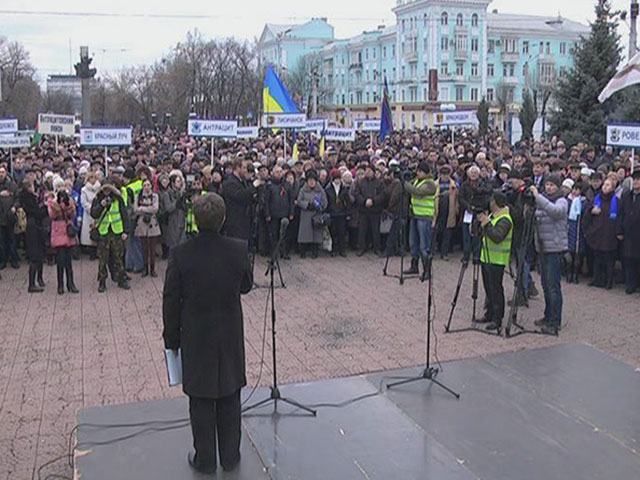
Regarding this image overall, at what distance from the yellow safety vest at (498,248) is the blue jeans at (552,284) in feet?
1.72

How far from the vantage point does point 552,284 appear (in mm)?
9250

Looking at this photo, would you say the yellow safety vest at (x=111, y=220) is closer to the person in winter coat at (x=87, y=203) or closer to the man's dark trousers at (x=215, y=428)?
the person in winter coat at (x=87, y=203)

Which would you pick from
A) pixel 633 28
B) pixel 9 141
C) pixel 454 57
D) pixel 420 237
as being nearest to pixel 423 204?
pixel 420 237

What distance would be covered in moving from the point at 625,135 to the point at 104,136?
9902 mm

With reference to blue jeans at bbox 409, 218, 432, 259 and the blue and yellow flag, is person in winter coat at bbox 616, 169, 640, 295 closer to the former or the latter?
blue jeans at bbox 409, 218, 432, 259

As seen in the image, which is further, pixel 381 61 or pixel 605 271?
pixel 381 61

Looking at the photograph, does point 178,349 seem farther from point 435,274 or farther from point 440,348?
point 435,274

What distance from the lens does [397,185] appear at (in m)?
14.3

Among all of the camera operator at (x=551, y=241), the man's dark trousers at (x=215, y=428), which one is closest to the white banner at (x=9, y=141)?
the camera operator at (x=551, y=241)

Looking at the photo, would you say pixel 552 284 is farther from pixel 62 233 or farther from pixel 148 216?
pixel 62 233

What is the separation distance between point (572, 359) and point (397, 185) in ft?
22.3

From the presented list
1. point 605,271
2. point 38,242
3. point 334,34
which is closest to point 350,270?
point 605,271

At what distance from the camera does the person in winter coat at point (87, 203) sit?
42.6 ft

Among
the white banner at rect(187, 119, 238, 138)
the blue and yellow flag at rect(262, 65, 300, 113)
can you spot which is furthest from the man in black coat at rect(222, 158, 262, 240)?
the blue and yellow flag at rect(262, 65, 300, 113)
